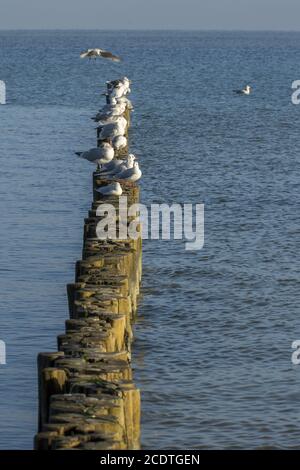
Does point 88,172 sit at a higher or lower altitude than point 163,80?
lower

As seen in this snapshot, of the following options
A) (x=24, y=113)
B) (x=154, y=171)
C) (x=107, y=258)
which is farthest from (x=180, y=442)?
(x=24, y=113)

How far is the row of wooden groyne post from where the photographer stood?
817 centimetres

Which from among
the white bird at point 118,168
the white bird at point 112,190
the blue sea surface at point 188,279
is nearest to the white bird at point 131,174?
the white bird at point 118,168

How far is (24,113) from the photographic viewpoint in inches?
1661

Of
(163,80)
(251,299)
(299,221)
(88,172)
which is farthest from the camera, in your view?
(163,80)

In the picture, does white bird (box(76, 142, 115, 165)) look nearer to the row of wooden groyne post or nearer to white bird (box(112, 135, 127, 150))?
white bird (box(112, 135, 127, 150))

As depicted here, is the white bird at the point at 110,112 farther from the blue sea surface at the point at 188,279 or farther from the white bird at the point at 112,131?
the white bird at the point at 112,131

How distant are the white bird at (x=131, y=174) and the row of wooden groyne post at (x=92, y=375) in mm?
4237

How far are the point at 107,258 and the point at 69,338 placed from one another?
2796 millimetres

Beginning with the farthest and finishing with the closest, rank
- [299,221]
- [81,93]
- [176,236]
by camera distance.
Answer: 1. [81,93]
2. [299,221]
3. [176,236]

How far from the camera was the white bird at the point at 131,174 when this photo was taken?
16.8m

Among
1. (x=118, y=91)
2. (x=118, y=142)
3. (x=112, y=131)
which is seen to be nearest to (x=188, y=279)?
(x=118, y=142)

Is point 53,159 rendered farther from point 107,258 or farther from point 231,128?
point 107,258

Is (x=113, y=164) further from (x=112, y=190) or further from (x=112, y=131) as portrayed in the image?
(x=112, y=131)
